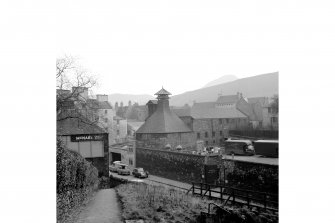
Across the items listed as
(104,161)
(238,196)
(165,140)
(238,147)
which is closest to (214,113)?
(165,140)

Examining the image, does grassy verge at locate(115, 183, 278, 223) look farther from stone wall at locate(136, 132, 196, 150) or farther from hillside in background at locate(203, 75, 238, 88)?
hillside in background at locate(203, 75, 238, 88)

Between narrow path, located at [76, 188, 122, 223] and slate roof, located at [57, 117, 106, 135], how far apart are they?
1.25 meters

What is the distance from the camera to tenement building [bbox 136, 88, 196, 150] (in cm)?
532

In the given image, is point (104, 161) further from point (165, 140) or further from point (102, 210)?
point (165, 140)

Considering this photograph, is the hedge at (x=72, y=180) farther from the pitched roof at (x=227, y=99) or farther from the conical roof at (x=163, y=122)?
the pitched roof at (x=227, y=99)

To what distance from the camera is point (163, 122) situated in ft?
18.4

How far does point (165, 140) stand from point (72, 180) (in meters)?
1.93

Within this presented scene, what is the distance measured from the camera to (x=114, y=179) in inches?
219

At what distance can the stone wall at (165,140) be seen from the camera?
5656 millimetres

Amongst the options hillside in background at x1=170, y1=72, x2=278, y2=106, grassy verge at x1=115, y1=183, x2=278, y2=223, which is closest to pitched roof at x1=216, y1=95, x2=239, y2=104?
hillside in background at x1=170, y1=72, x2=278, y2=106
